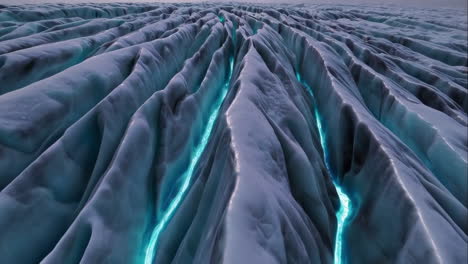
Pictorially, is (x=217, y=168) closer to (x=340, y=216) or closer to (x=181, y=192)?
(x=181, y=192)

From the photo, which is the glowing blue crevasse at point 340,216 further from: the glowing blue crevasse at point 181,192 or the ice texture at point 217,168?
the glowing blue crevasse at point 181,192

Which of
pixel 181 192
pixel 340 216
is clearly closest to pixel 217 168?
pixel 181 192

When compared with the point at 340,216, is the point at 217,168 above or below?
above

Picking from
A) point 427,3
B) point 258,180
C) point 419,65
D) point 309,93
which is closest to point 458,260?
point 258,180

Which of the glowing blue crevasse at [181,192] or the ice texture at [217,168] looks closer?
the ice texture at [217,168]

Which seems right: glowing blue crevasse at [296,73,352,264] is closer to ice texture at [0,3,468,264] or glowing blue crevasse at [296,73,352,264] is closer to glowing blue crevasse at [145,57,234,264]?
ice texture at [0,3,468,264]

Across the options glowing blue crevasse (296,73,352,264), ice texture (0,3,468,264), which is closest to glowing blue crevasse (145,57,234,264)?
ice texture (0,3,468,264)

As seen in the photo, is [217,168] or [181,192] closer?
[217,168]

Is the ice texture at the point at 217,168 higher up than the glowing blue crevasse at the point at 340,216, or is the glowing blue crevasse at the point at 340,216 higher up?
the ice texture at the point at 217,168

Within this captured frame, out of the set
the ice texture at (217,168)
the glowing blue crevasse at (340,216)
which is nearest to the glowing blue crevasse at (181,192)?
the ice texture at (217,168)
